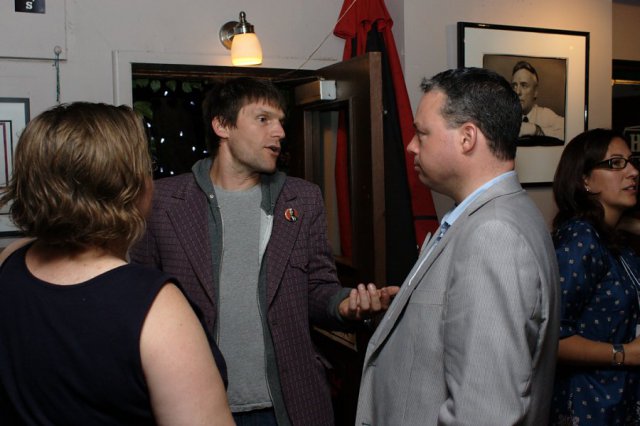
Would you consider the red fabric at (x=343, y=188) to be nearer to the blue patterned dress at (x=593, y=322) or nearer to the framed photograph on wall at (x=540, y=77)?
the framed photograph on wall at (x=540, y=77)

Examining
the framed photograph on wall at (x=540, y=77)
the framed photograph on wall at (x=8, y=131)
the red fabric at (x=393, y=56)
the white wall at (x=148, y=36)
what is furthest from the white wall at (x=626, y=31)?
the framed photograph on wall at (x=8, y=131)

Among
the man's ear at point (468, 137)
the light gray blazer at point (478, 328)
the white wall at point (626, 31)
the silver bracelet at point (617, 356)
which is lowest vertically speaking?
the silver bracelet at point (617, 356)

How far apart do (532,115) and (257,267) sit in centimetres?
210

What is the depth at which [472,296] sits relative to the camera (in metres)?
1.33

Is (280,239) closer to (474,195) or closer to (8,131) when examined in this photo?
(474,195)

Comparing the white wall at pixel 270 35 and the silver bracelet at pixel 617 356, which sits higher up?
the white wall at pixel 270 35

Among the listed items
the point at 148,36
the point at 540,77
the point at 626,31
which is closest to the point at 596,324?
the point at 540,77

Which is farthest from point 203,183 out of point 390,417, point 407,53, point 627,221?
point 627,221

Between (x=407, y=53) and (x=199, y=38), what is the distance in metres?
1.06

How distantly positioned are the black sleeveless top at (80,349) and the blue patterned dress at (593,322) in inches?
58.7

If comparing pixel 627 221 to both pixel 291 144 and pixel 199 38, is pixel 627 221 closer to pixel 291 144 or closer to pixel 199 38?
pixel 291 144

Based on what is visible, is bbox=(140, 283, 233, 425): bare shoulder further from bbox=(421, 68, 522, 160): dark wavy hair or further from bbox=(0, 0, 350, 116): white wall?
bbox=(0, 0, 350, 116): white wall

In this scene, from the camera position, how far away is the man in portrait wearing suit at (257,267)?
2127 millimetres

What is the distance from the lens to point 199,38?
125 inches
